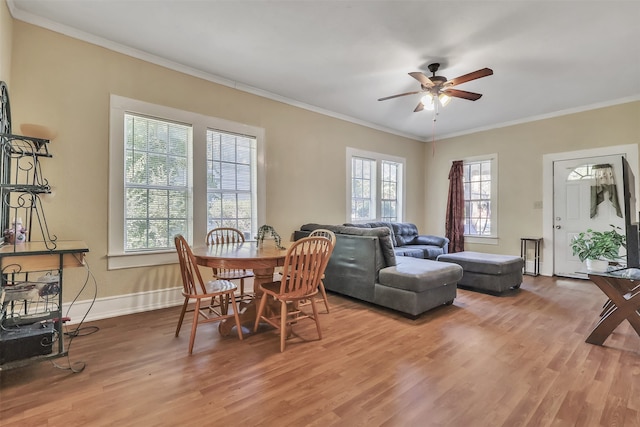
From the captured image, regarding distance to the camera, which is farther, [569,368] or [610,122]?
[610,122]

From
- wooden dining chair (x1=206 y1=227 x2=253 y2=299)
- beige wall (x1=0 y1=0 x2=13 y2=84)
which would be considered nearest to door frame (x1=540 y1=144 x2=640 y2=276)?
wooden dining chair (x1=206 y1=227 x2=253 y2=299)

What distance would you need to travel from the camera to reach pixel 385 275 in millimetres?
3189

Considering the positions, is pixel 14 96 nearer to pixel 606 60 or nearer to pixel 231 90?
pixel 231 90

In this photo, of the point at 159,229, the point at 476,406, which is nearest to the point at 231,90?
the point at 159,229

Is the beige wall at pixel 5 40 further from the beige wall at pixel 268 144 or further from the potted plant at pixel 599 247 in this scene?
the potted plant at pixel 599 247

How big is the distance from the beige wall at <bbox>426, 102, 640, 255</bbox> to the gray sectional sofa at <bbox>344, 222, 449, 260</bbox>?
3.49ft

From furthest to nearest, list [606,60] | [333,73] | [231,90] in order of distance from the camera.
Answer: [231,90] → [333,73] → [606,60]

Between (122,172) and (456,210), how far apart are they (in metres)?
5.71

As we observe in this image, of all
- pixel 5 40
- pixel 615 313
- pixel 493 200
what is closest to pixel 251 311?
pixel 5 40

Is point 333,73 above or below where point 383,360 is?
above

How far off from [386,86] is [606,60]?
7.73ft

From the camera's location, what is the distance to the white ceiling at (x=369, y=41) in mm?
2455

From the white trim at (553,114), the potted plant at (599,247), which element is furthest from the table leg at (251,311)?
the white trim at (553,114)

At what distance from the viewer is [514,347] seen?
7.79 ft
